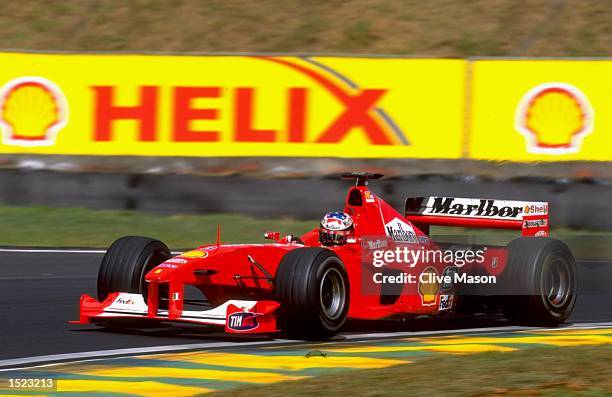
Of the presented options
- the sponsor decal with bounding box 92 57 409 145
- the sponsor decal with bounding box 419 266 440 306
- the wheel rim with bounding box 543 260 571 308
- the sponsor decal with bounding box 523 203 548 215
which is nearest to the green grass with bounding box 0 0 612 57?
the sponsor decal with bounding box 92 57 409 145

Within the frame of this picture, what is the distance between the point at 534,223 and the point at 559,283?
1.85 ft

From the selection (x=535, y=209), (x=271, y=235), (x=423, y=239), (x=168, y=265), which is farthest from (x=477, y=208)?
(x=168, y=265)

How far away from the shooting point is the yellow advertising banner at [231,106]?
17359mm

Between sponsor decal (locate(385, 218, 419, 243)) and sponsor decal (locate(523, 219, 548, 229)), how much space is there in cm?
103

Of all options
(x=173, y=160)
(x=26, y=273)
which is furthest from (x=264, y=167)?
(x=26, y=273)

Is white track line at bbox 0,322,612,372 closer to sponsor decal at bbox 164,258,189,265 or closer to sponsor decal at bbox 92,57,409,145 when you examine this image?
sponsor decal at bbox 164,258,189,265

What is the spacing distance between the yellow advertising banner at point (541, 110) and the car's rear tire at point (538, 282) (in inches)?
226

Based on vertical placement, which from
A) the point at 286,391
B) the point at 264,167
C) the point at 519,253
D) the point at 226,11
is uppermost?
the point at 226,11

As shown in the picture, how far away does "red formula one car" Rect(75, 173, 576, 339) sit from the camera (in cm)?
954

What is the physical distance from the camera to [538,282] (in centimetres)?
1091

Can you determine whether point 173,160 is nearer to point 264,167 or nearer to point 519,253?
point 264,167

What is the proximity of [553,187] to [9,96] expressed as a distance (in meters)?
7.24

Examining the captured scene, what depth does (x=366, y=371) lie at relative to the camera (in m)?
8.02

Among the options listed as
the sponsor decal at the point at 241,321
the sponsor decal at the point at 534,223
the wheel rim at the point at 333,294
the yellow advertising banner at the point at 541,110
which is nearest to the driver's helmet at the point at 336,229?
the wheel rim at the point at 333,294
